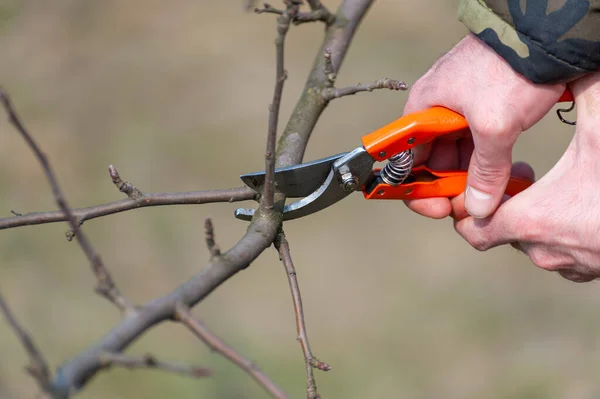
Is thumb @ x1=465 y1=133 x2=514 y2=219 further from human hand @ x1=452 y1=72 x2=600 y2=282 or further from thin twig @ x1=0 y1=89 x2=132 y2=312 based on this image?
thin twig @ x1=0 y1=89 x2=132 y2=312

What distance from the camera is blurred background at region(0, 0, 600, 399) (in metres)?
3.49

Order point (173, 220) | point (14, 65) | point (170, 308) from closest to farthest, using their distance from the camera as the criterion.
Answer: point (170, 308) → point (173, 220) → point (14, 65)

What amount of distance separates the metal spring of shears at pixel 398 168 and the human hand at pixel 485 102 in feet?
0.36

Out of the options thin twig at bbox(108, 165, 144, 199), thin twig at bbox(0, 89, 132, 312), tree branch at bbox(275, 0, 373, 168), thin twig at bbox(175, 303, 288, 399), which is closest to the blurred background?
tree branch at bbox(275, 0, 373, 168)

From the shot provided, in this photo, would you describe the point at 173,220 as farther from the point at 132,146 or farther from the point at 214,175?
the point at 132,146

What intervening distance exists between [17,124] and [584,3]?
1.03 meters

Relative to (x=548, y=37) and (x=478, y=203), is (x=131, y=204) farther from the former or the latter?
(x=548, y=37)

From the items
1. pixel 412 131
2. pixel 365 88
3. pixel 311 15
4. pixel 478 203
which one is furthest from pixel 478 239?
pixel 311 15

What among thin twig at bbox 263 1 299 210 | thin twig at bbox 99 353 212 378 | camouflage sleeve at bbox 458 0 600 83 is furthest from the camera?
camouflage sleeve at bbox 458 0 600 83

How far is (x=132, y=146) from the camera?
4793mm

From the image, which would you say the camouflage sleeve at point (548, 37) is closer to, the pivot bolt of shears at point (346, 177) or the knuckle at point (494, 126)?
the knuckle at point (494, 126)

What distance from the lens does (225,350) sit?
0.93 meters

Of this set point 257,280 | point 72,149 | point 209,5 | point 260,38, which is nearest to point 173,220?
point 257,280

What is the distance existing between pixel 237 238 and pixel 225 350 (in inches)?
125
